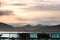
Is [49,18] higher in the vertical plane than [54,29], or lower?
higher

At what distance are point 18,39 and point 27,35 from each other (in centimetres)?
18

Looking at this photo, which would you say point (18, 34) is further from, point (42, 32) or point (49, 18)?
point (49, 18)

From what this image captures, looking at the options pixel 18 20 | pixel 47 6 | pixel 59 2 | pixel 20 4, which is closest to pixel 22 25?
pixel 18 20

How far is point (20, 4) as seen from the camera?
2.47 m

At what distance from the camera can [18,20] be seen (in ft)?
8.41

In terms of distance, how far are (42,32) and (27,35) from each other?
0.28 m

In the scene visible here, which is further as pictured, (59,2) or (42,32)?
(42,32)

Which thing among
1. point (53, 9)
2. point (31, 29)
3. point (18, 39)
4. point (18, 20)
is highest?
point (53, 9)

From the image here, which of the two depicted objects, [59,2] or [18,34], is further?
[18,34]

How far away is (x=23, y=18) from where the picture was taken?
255 centimetres

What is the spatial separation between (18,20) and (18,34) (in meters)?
0.26

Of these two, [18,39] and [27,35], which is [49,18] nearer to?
[27,35]

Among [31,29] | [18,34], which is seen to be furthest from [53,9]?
[18,34]

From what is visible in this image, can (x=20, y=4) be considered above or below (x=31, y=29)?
above
